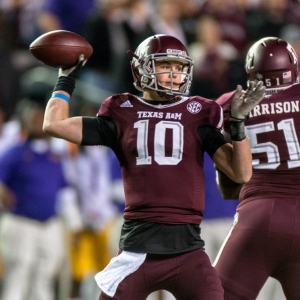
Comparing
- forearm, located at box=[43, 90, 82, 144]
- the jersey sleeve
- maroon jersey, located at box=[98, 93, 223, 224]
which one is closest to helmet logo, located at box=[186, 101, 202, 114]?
maroon jersey, located at box=[98, 93, 223, 224]

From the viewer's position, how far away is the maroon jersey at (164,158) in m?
3.91

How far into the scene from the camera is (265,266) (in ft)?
13.8

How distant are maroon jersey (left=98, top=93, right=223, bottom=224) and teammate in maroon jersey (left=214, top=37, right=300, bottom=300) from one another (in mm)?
366

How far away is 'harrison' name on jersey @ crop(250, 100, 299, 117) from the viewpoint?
432 cm

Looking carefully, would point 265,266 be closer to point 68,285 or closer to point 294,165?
point 294,165

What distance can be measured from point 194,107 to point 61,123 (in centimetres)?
64

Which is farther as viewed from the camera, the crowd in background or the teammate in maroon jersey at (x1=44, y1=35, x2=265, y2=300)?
the crowd in background

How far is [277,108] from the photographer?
4332 mm

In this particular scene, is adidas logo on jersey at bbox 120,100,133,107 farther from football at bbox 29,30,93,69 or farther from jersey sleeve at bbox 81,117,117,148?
football at bbox 29,30,93,69

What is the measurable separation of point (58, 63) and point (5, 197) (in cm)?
304

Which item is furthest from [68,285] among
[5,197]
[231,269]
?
[231,269]

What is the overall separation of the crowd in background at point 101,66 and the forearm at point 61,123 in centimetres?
320

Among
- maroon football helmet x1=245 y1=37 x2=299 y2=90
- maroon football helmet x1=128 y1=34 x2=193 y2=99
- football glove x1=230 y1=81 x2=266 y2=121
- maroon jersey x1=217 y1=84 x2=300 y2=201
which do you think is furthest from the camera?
maroon football helmet x1=245 y1=37 x2=299 y2=90

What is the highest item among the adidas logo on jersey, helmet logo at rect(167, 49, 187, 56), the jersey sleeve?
helmet logo at rect(167, 49, 187, 56)
